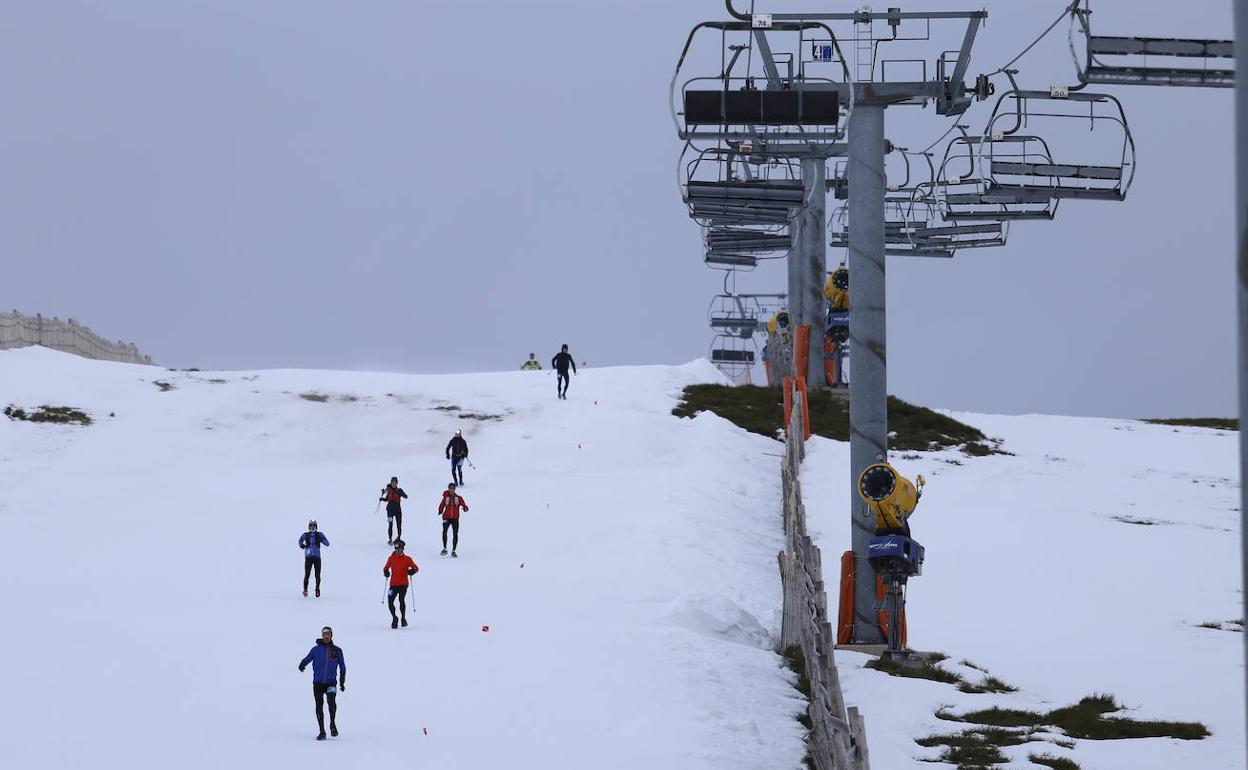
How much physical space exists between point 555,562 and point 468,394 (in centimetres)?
2036

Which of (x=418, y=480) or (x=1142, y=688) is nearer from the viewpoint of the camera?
(x=1142, y=688)

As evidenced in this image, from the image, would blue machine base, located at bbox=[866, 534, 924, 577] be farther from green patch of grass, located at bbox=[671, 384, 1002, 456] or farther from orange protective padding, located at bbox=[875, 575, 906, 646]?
green patch of grass, located at bbox=[671, 384, 1002, 456]

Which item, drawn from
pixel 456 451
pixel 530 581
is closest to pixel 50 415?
pixel 456 451

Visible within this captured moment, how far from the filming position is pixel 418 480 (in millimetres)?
35750

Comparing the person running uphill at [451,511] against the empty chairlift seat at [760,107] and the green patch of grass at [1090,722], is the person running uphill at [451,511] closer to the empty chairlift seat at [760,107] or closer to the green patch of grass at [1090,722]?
the empty chairlift seat at [760,107]

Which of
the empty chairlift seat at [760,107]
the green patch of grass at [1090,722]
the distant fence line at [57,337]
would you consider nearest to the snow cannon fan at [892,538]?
the green patch of grass at [1090,722]

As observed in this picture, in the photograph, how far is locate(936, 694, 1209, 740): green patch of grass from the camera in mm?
15094

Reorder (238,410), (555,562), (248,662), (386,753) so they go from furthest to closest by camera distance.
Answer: (238,410)
(555,562)
(248,662)
(386,753)

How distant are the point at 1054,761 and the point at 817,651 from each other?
2614 mm

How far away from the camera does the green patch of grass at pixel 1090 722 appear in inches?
594

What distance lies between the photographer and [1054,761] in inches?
543

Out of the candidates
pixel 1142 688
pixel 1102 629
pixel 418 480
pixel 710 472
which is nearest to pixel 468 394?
pixel 418 480

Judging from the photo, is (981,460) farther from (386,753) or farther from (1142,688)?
(386,753)

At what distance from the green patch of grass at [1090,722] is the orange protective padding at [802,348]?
26.2 m
